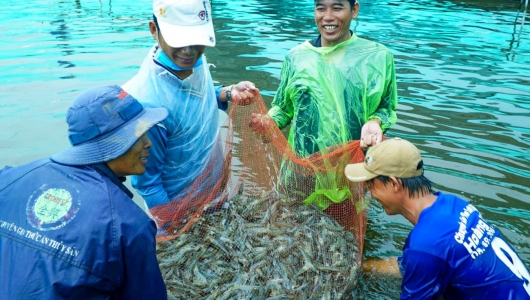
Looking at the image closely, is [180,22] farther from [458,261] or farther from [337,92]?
[458,261]

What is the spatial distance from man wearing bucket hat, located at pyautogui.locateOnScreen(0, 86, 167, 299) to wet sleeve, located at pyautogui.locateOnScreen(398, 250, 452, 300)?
1563 mm

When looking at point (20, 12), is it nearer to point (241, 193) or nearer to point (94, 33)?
point (94, 33)

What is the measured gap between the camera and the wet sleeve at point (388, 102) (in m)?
4.04

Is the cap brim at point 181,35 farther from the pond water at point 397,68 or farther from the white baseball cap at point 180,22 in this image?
the pond water at point 397,68

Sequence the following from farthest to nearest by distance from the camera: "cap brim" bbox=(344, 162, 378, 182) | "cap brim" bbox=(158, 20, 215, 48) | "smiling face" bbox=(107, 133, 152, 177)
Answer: "cap brim" bbox=(158, 20, 215, 48) → "cap brim" bbox=(344, 162, 378, 182) → "smiling face" bbox=(107, 133, 152, 177)

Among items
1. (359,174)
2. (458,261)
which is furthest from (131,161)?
(458,261)

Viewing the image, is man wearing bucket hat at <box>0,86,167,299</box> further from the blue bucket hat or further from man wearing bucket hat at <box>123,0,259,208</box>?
man wearing bucket hat at <box>123,0,259,208</box>

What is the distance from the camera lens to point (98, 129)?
2.35m

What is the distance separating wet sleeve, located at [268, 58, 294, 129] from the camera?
439 centimetres

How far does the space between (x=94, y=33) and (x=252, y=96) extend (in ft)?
41.4

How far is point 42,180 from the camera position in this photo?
7.30 ft

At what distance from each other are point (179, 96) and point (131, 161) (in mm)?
1267

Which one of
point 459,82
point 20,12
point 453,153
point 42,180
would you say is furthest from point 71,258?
point 20,12

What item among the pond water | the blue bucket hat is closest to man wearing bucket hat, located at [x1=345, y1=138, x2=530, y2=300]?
the pond water
